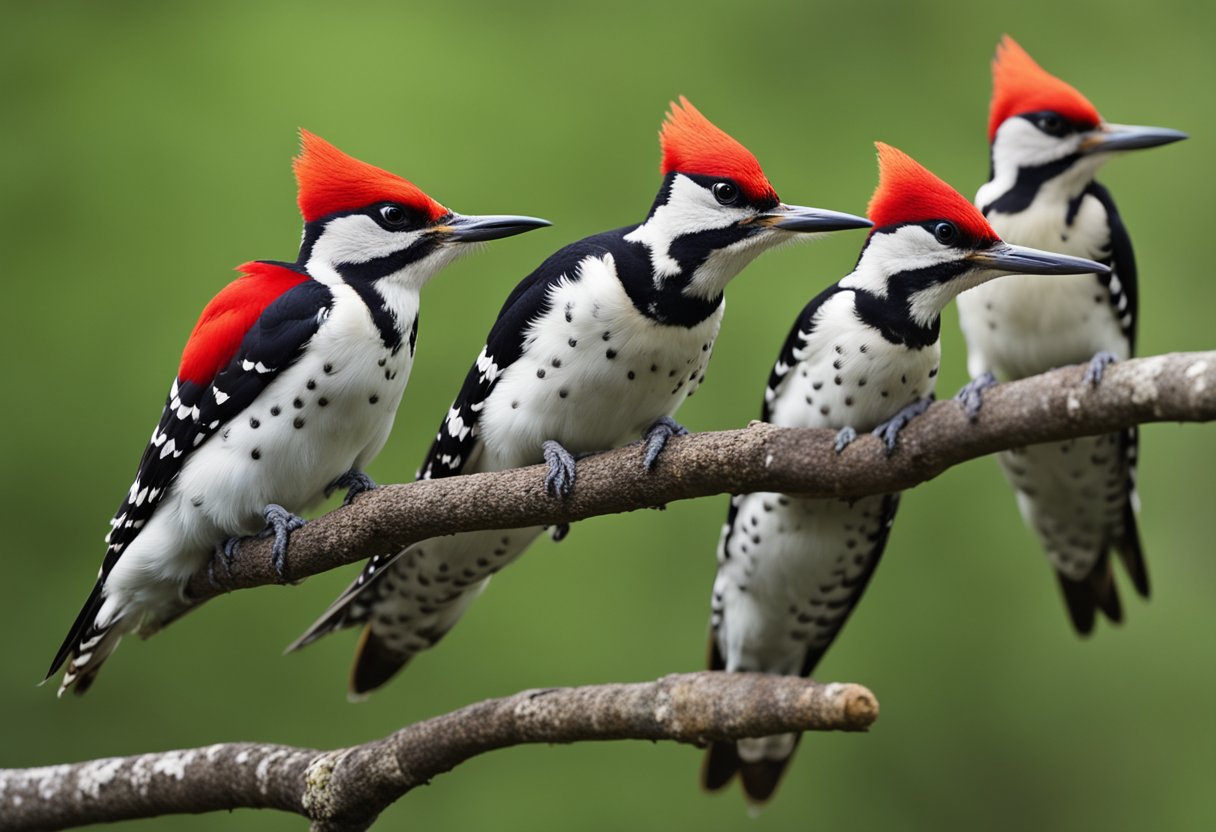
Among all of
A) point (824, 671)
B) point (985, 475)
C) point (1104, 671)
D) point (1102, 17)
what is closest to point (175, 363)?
point (824, 671)

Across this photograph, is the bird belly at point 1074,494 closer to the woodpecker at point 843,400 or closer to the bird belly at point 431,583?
the woodpecker at point 843,400

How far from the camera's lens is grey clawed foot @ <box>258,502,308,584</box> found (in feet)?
6.54

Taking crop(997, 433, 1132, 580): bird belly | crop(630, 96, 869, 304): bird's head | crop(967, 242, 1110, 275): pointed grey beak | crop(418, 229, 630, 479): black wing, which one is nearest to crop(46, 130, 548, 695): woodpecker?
crop(418, 229, 630, 479): black wing

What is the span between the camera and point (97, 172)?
4.45 meters

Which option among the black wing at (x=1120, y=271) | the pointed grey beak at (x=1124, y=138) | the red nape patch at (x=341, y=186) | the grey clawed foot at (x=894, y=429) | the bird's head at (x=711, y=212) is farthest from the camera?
the black wing at (x=1120, y=271)

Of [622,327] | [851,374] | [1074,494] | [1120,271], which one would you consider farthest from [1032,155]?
[622,327]

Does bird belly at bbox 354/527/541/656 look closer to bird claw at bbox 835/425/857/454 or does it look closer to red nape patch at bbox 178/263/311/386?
red nape patch at bbox 178/263/311/386

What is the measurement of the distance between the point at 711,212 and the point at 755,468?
37 cm

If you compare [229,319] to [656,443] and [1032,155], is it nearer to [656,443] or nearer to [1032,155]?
[656,443]

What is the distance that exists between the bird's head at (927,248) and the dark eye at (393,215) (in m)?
0.67

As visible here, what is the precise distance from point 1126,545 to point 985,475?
1343 millimetres

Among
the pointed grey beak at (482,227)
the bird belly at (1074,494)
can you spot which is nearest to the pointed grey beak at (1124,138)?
the bird belly at (1074,494)

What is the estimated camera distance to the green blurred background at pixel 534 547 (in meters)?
4.21

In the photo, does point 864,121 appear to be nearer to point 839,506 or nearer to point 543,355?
point 839,506
